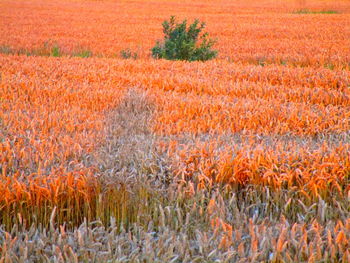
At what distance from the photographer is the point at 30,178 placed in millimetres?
2736

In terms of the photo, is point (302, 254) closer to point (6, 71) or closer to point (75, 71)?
point (75, 71)

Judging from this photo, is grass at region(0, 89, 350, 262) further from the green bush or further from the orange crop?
the green bush

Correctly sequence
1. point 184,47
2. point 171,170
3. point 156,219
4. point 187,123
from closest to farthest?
point 156,219 < point 171,170 < point 187,123 < point 184,47

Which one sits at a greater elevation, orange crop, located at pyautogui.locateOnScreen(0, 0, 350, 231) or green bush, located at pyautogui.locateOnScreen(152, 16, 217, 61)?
green bush, located at pyautogui.locateOnScreen(152, 16, 217, 61)

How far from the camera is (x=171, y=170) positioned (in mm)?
3090

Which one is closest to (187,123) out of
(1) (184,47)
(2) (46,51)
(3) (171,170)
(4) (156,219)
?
(3) (171,170)

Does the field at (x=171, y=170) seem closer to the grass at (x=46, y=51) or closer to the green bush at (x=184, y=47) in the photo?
the green bush at (x=184, y=47)

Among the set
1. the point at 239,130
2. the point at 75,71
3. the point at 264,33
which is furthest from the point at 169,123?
the point at 264,33

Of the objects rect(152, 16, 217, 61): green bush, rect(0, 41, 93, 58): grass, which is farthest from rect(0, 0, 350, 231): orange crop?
rect(0, 41, 93, 58): grass

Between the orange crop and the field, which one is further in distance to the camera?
the orange crop

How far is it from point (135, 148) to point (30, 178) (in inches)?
39.4

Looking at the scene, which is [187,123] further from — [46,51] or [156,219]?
[46,51]

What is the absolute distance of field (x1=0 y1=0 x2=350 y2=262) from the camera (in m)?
2.04

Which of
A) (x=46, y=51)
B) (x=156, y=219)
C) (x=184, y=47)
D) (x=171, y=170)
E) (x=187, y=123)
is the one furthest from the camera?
(x=46, y=51)
